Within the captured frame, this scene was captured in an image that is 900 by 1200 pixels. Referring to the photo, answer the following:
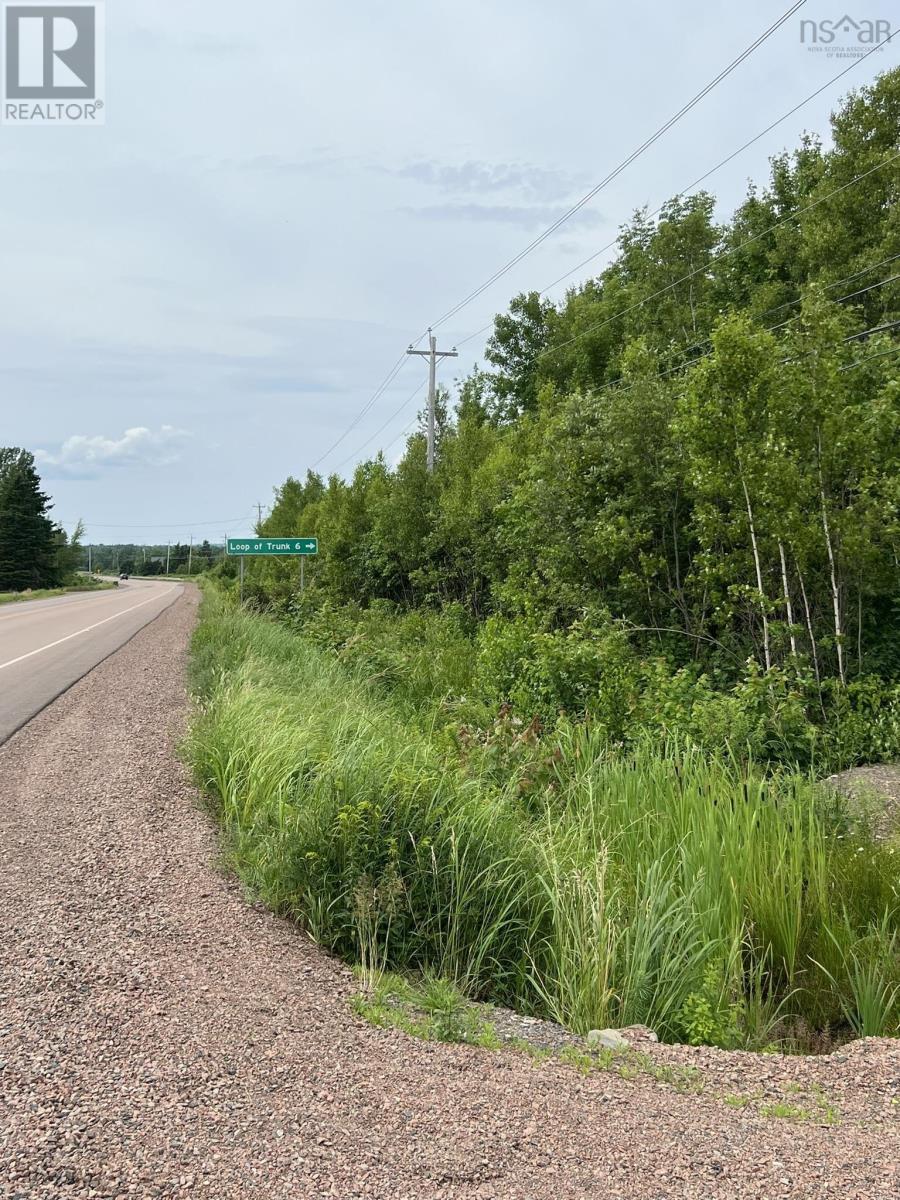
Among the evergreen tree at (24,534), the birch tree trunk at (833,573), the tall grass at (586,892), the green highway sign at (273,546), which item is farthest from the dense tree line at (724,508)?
the evergreen tree at (24,534)

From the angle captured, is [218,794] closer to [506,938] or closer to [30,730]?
[506,938]

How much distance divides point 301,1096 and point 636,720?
702 centimetres

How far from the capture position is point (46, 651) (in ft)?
63.7

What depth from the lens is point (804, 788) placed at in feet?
22.2

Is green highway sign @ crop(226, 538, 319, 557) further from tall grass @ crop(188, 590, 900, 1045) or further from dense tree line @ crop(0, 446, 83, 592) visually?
dense tree line @ crop(0, 446, 83, 592)

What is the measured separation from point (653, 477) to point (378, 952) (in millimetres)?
9504

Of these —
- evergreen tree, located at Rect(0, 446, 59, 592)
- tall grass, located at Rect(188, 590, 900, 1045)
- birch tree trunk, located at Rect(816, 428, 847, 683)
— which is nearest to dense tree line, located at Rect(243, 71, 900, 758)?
birch tree trunk, located at Rect(816, 428, 847, 683)

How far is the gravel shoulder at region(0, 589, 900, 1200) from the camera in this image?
2.56 meters

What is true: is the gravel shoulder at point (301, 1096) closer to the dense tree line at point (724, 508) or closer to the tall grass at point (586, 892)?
the tall grass at point (586, 892)

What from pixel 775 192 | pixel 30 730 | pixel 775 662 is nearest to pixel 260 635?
pixel 30 730

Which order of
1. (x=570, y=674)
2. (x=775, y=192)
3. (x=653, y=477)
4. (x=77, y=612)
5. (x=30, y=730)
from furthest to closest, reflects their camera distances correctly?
(x=77, y=612), (x=775, y=192), (x=653, y=477), (x=570, y=674), (x=30, y=730)

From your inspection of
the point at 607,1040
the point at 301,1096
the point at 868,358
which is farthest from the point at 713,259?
the point at 301,1096

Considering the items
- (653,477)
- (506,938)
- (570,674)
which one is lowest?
(506,938)

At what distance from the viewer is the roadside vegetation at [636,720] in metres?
4.56
